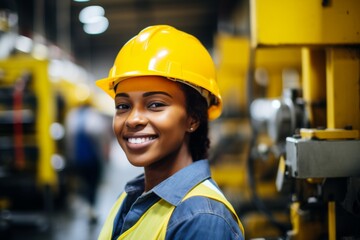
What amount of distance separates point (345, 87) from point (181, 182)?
0.90m

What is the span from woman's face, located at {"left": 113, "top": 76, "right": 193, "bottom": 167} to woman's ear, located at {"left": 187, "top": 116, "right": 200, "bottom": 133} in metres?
0.06

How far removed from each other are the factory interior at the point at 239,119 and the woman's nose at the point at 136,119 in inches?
26.8

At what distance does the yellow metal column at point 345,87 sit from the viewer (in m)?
1.85

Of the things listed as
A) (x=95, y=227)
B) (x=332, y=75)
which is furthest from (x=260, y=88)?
(x=332, y=75)

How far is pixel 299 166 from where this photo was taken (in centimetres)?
174

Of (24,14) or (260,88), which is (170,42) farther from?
(24,14)

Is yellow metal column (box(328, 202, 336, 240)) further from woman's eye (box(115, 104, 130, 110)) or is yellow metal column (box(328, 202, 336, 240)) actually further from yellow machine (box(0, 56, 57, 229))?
yellow machine (box(0, 56, 57, 229))

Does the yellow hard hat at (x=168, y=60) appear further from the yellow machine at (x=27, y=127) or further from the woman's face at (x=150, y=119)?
the yellow machine at (x=27, y=127)

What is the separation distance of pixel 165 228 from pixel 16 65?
4.75m

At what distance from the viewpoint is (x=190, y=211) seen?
138cm

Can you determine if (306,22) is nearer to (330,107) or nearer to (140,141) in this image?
(330,107)

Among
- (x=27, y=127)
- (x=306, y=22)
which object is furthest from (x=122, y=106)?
(x=27, y=127)

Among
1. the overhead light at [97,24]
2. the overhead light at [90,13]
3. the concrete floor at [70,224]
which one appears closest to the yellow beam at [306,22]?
the concrete floor at [70,224]

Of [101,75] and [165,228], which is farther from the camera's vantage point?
[101,75]
